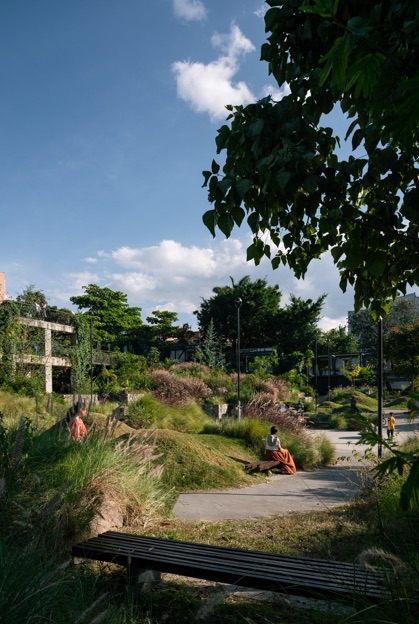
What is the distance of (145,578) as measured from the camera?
4.57 metres

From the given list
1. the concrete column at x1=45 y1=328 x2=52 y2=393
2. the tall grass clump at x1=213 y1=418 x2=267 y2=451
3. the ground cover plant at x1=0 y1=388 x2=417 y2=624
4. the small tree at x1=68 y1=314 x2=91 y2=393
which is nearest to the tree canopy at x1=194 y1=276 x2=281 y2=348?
the small tree at x1=68 y1=314 x2=91 y2=393

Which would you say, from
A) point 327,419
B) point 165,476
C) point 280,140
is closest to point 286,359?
point 327,419

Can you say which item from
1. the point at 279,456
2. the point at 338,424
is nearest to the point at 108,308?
the point at 338,424

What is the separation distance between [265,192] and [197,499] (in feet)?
24.9

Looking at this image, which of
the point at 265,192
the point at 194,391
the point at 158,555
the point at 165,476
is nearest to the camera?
the point at 265,192

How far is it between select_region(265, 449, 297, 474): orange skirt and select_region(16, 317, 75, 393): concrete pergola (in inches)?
611

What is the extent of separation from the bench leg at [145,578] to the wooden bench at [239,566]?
1 cm

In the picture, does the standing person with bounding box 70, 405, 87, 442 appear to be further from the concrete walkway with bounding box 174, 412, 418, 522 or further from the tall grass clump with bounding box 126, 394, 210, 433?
the tall grass clump with bounding box 126, 394, 210, 433

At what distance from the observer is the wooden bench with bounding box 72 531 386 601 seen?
11.1 feet

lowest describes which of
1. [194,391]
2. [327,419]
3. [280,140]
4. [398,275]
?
[327,419]

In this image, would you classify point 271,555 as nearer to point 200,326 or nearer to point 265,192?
point 265,192

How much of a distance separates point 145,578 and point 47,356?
25.2 metres

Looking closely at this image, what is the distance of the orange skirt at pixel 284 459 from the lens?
44.1 feet

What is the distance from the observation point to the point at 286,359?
48094mm
